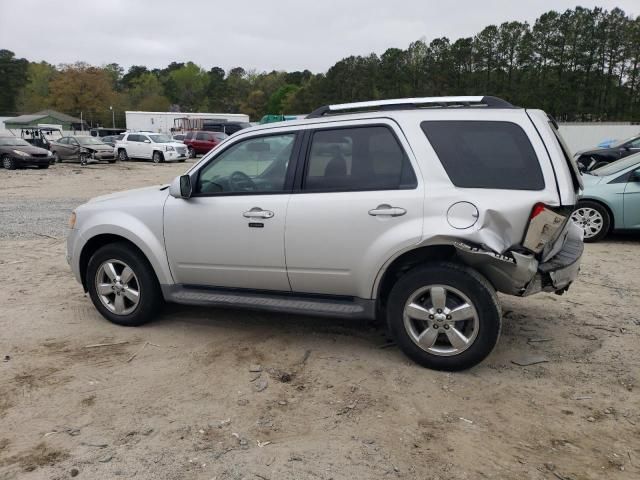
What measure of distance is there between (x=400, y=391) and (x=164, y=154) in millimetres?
28133

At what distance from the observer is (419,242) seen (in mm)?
3896

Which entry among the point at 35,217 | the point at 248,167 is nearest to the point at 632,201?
the point at 248,167

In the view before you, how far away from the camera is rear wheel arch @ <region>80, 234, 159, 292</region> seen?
5.02 m

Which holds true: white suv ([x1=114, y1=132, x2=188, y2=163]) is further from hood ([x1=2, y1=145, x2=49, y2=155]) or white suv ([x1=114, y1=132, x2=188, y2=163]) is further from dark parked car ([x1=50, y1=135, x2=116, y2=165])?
hood ([x1=2, y1=145, x2=49, y2=155])

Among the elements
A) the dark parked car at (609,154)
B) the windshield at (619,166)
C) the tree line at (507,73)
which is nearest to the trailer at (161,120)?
the tree line at (507,73)

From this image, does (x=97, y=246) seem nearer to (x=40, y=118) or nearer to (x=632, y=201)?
(x=632, y=201)

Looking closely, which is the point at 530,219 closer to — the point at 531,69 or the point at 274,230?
the point at 274,230

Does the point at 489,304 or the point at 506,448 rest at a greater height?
the point at 489,304

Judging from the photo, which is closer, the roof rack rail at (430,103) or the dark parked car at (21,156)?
the roof rack rail at (430,103)

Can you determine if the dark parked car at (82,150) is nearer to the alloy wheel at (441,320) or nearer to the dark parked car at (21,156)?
the dark parked car at (21,156)

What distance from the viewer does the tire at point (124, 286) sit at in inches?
195

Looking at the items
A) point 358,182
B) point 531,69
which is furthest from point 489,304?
point 531,69

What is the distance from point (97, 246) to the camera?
207 inches

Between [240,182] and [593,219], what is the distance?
624cm
